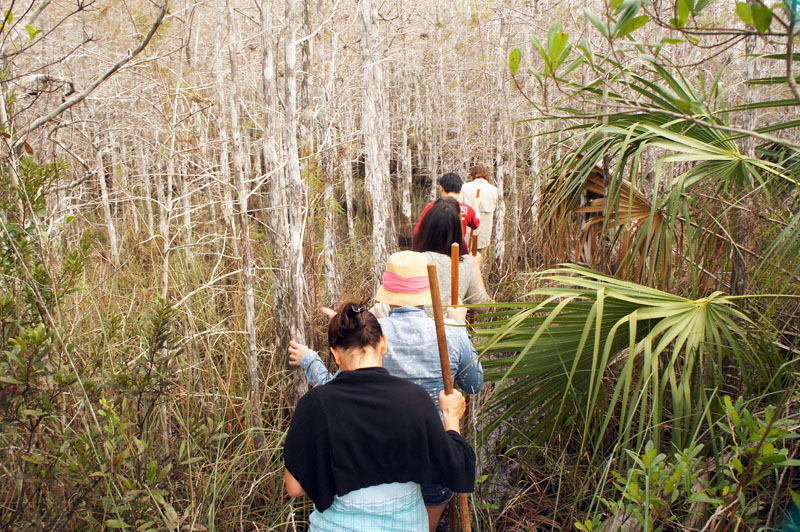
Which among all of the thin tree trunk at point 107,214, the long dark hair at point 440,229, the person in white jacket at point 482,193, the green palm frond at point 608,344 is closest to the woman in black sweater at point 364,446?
the green palm frond at point 608,344

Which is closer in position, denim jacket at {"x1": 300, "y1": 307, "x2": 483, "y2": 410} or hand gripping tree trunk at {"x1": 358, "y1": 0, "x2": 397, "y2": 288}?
denim jacket at {"x1": 300, "y1": 307, "x2": 483, "y2": 410}

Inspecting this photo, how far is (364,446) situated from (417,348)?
2.19 ft

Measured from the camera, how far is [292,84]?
2.75 meters

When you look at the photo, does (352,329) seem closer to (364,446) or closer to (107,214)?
(364,446)

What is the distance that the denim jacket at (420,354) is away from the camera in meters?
2.33

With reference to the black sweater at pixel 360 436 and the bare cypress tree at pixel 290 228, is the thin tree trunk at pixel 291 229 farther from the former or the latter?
the black sweater at pixel 360 436

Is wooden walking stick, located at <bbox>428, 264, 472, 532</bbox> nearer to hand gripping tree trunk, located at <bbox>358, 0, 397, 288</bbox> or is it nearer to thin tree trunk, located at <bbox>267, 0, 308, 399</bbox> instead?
thin tree trunk, located at <bbox>267, 0, 308, 399</bbox>

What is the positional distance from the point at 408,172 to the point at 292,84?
9692 millimetres

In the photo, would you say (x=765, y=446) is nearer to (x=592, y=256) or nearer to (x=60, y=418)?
(x=592, y=256)

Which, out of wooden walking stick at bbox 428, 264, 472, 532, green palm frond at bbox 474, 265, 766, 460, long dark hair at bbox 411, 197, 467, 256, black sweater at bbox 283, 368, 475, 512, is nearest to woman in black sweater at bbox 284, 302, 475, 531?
black sweater at bbox 283, 368, 475, 512

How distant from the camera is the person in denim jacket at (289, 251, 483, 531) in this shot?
2.33 metres

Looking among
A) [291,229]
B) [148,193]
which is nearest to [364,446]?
[291,229]

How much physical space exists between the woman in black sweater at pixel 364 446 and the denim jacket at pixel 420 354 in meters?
0.50

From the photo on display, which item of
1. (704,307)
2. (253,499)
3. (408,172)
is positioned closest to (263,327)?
(253,499)
